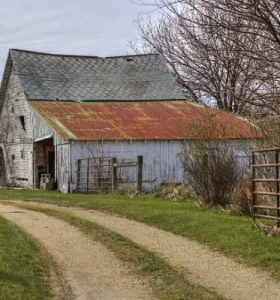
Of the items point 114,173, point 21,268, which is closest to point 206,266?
point 21,268

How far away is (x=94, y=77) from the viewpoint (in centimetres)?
3797

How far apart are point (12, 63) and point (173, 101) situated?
32.9 feet

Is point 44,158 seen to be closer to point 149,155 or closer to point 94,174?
point 94,174

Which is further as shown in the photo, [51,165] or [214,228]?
[51,165]

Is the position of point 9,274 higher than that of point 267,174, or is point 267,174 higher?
point 267,174

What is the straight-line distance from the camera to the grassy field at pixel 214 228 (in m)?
10.4

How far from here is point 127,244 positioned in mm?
12117

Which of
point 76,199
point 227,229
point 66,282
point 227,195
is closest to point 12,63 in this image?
point 76,199

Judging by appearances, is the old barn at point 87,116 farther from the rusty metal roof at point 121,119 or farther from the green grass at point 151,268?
the green grass at point 151,268

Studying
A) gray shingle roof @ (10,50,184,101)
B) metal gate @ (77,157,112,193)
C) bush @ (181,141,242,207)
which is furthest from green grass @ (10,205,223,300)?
gray shingle roof @ (10,50,184,101)

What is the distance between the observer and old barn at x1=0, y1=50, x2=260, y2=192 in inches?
1155

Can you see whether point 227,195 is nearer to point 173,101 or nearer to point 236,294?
point 236,294

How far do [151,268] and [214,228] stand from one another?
12.2 feet

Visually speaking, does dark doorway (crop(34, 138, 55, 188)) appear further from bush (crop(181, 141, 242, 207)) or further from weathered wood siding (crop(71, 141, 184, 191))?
bush (crop(181, 141, 242, 207))
